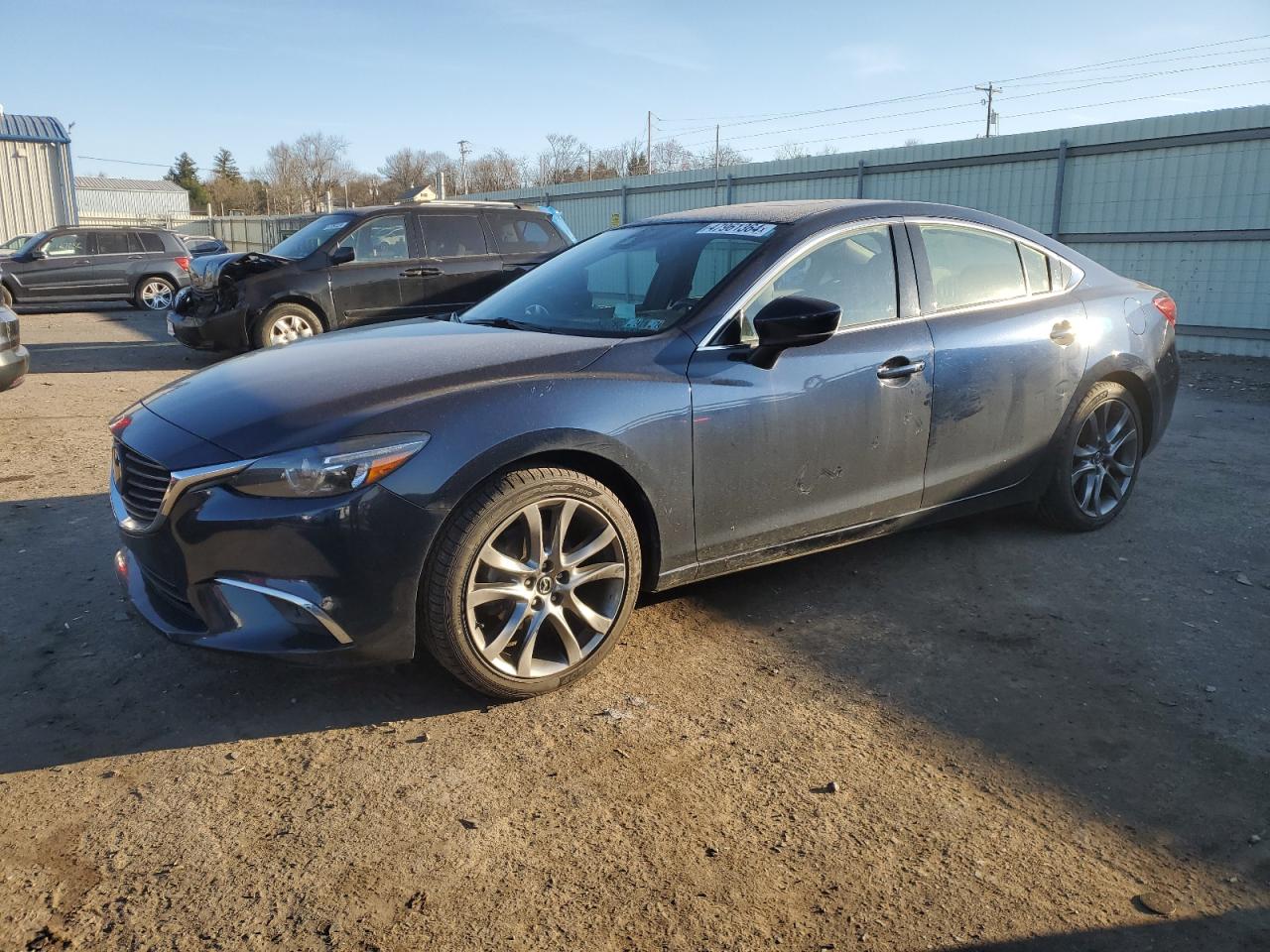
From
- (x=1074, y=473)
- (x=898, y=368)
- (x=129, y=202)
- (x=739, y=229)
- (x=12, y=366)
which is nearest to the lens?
(x=898, y=368)

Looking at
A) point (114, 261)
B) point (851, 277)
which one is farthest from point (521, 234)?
point (114, 261)

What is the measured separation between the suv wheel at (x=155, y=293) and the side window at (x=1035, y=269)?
57.8ft

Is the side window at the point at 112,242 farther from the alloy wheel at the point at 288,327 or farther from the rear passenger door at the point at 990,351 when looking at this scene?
the rear passenger door at the point at 990,351

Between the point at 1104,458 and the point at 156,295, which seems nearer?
the point at 1104,458

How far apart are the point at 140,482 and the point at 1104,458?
173 inches

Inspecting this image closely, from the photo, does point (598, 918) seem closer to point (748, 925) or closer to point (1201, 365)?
point (748, 925)

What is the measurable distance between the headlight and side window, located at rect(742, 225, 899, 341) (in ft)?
5.44

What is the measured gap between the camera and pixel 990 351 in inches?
169

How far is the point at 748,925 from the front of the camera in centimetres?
225

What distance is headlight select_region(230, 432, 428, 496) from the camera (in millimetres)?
2895

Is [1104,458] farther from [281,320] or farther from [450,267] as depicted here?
[281,320]

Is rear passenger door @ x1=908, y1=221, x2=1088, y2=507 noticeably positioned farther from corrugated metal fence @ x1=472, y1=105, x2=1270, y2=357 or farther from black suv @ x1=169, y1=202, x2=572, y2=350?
corrugated metal fence @ x1=472, y1=105, x2=1270, y2=357

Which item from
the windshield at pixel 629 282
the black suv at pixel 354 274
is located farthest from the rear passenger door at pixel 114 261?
the windshield at pixel 629 282

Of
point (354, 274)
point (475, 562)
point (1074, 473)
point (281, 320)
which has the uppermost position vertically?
point (354, 274)
